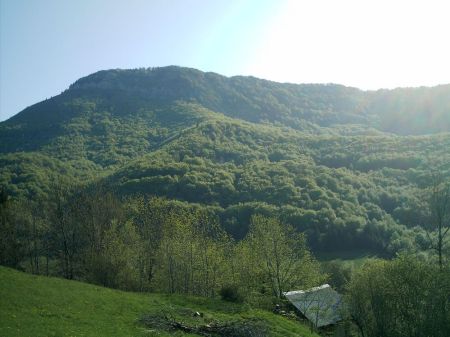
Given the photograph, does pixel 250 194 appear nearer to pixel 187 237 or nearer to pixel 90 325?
pixel 187 237

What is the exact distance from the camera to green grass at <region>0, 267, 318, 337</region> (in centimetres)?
2808

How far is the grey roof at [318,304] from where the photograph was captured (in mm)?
53656

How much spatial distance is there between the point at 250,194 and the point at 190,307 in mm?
111924

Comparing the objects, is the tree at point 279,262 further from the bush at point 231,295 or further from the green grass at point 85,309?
the green grass at point 85,309

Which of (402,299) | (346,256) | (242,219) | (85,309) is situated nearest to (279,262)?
(402,299)

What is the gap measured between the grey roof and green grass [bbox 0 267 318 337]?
1289 cm

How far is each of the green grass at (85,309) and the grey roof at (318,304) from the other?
42.3ft

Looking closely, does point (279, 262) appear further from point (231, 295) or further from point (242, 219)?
point (242, 219)

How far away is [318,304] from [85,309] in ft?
94.6

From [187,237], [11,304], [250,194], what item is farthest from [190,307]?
[250,194]

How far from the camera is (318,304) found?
51875 millimetres

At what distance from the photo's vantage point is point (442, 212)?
5331 cm

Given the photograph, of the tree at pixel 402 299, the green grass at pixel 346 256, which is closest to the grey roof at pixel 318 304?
the tree at pixel 402 299

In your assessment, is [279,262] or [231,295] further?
[279,262]
